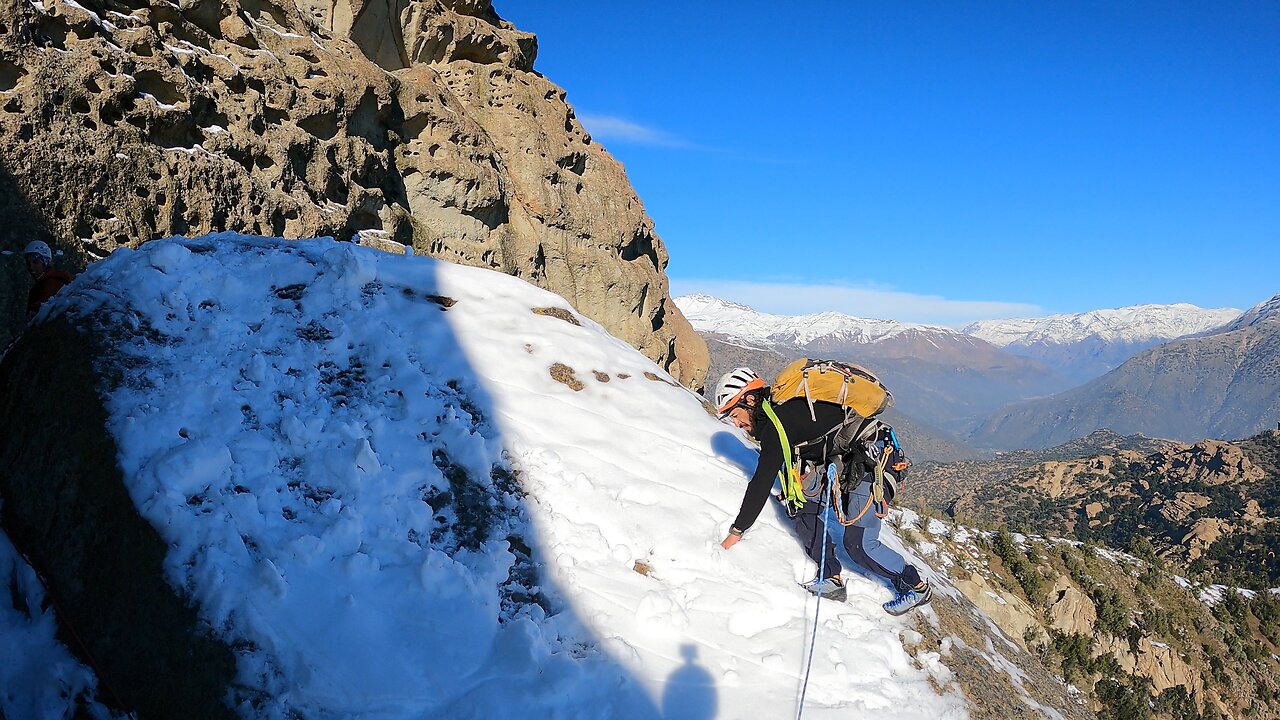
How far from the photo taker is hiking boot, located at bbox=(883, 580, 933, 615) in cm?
529

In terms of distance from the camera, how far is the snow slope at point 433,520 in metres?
3.89

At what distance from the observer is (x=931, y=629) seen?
5402 millimetres

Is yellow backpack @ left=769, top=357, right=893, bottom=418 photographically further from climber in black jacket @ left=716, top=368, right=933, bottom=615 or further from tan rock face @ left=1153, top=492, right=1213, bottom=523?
tan rock face @ left=1153, top=492, right=1213, bottom=523

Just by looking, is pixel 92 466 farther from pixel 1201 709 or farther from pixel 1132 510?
pixel 1132 510

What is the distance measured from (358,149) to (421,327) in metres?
10.7

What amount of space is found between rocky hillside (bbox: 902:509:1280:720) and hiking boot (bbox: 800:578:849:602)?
7.79 meters

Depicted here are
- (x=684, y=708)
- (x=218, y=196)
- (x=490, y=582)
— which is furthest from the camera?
(x=218, y=196)

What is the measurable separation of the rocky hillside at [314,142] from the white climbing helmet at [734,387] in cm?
953

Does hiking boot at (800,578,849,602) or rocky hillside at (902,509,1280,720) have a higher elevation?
hiking boot at (800,578,849,602)

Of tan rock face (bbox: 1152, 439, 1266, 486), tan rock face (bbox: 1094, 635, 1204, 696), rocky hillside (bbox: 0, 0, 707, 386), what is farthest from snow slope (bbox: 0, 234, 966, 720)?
tan rock face (bbox: 1152, 439, 1266, 486)

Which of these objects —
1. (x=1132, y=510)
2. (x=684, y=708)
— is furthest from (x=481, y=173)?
(x=1132, y=510)

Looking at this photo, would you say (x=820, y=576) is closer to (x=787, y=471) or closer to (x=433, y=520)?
(x=787, y=471)

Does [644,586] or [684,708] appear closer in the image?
[684,708]

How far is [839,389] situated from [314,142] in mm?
13588
